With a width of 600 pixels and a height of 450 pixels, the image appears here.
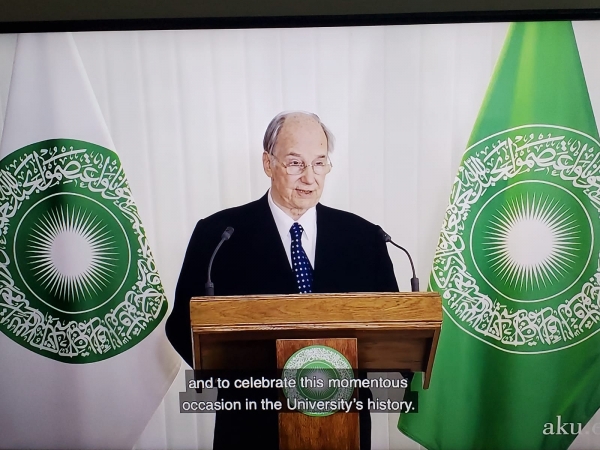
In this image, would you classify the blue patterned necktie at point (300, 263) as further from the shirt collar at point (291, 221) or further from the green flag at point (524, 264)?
the green flag at point (524, 264)

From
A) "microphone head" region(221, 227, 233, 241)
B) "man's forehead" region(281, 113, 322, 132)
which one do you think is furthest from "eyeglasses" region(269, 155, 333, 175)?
"microphone head" region(221, 227, 233, 241)

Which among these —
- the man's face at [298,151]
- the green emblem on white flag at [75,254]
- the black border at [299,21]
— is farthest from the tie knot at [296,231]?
the black border at [299,21]

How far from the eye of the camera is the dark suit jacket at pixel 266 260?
195 centimetres

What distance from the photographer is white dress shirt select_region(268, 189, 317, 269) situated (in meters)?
1.96

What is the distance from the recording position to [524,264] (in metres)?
1.95

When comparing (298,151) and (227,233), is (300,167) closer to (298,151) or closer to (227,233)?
(298,151)

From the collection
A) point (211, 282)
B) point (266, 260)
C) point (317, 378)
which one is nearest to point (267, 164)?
point (266, 260)

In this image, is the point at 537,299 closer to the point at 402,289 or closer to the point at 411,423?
the point at 402,289

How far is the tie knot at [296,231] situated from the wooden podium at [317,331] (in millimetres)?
267

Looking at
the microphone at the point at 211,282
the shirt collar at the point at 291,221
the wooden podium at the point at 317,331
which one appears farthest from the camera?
the shirt collar at the point at 291,221

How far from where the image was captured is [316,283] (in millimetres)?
1945

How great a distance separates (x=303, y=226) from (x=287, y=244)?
9cm

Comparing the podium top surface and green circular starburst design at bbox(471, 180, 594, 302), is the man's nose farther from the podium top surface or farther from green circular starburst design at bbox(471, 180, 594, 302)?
green circular starburst design at bbox(471, 180, 594, 302)

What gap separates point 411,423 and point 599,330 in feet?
2.57
